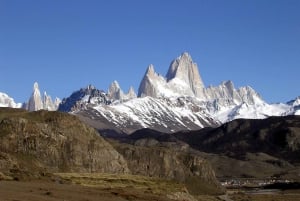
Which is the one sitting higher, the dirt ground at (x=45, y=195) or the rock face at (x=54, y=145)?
the rock face at (x=54, y=145)

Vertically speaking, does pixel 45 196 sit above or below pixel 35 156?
below

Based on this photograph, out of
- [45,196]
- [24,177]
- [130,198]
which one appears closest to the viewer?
[45,196]

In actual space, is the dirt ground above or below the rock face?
below

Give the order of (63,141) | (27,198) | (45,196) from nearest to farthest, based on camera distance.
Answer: (27,198) < (45,196) < (63,141)

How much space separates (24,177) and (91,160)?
96.2m

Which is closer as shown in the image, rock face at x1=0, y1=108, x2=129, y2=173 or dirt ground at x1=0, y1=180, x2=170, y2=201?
dirt ground at x1=0, y1=180, x2=170, y2=201

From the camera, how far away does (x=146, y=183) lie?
13975cm

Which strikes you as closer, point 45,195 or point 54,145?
point 45,195

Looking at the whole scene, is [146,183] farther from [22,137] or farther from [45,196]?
[45,196]

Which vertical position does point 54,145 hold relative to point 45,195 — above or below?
above

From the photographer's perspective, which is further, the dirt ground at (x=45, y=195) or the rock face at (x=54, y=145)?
the rock face at (x=54, y=145)

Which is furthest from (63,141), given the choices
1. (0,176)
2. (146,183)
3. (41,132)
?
(0,176)

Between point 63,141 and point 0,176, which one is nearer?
point 0,176

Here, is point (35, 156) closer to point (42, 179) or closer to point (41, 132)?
point (41, 132)
